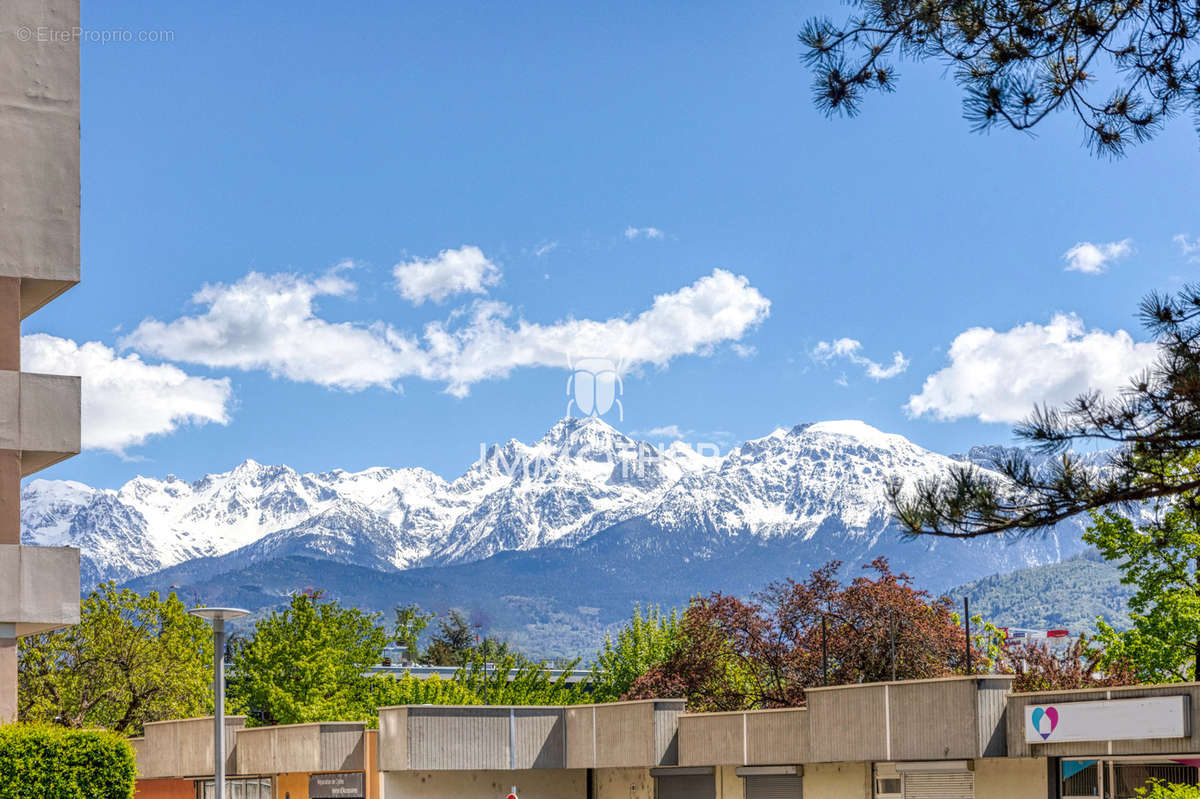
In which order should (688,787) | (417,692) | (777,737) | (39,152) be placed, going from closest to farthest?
(39,152) → (777,737) → (688,787) → (417,692)

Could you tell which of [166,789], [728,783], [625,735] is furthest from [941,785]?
[166,789]

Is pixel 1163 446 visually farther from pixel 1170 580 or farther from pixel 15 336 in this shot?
pixel 1170 580

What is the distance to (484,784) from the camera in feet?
130

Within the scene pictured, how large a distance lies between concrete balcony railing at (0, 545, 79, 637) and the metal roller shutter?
1731 cm

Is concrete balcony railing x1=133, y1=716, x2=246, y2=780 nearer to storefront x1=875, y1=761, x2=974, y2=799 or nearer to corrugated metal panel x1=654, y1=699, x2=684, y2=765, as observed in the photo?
corrugated metal panel x1=654, y1=699, x2=684, y2=765

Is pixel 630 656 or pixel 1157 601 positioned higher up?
pixel 1157 601

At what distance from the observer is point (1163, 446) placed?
14180 mm

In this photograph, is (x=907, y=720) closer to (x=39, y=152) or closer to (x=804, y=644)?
(x=39, y=152)

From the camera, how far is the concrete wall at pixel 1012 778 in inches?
1217

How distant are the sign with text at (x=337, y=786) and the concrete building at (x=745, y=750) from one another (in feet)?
0.15

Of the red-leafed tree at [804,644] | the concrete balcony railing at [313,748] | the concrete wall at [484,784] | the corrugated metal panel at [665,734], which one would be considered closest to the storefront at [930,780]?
the corrugated metal panel at [665,734]

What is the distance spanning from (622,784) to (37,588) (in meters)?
16.4

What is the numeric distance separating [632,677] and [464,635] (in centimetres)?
9142

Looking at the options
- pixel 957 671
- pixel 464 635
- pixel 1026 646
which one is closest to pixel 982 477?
pixel 957 671
